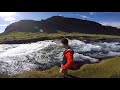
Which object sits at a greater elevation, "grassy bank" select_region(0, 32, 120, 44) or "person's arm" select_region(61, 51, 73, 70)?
"grassy bank" select_region(0, 32, 120, 44)

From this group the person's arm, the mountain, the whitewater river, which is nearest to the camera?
the person's arm

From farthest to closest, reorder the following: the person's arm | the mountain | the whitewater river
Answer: the mountain
the whitewater river
the person's arm

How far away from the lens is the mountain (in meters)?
5.39

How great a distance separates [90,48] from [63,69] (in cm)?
75

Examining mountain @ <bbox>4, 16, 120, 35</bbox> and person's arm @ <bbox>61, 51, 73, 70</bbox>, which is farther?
mountain @ <bbox>4, 16, 120, 35</bbox>

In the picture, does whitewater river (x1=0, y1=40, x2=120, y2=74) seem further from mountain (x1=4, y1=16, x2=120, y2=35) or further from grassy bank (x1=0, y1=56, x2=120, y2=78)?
mountain (x1=4, y1=16, x2=120, y2=35)

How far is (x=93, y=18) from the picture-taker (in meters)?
5.33

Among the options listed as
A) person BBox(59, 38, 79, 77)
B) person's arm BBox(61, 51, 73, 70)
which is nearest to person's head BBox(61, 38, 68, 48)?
person BBox(59, 38, 79, 77)

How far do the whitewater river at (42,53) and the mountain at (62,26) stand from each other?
252 mm

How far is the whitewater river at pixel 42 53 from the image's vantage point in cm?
526

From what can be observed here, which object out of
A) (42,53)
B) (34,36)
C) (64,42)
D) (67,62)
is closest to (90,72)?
(67,62)

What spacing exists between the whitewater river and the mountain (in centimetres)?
25

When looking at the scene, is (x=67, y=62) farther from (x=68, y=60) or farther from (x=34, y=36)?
(x=34, y=36)
